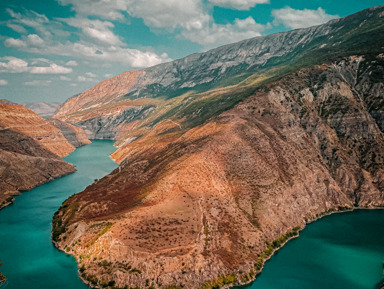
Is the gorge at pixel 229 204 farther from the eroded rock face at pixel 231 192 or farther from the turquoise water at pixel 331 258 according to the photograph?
the turquoise water at pixel 331 258

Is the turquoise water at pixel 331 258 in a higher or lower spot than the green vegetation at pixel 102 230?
lower

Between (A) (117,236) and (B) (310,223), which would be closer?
(A) (117,236)

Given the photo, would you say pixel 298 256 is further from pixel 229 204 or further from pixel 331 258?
pixel 229 204

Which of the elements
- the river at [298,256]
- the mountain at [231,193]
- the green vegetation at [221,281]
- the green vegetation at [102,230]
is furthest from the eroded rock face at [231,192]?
Result: the river at [298,256]

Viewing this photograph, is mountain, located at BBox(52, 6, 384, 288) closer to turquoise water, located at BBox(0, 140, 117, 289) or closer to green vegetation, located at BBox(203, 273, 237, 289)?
green vegetation, located at BBox(203, 273, 237, 289)

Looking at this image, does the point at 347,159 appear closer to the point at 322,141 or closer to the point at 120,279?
the point at 322,141

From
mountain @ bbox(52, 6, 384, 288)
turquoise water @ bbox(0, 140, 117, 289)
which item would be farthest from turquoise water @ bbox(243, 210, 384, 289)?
turquoise water @ bbox(0, 140, 117, 289)

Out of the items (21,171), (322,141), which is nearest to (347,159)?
(322,141)
